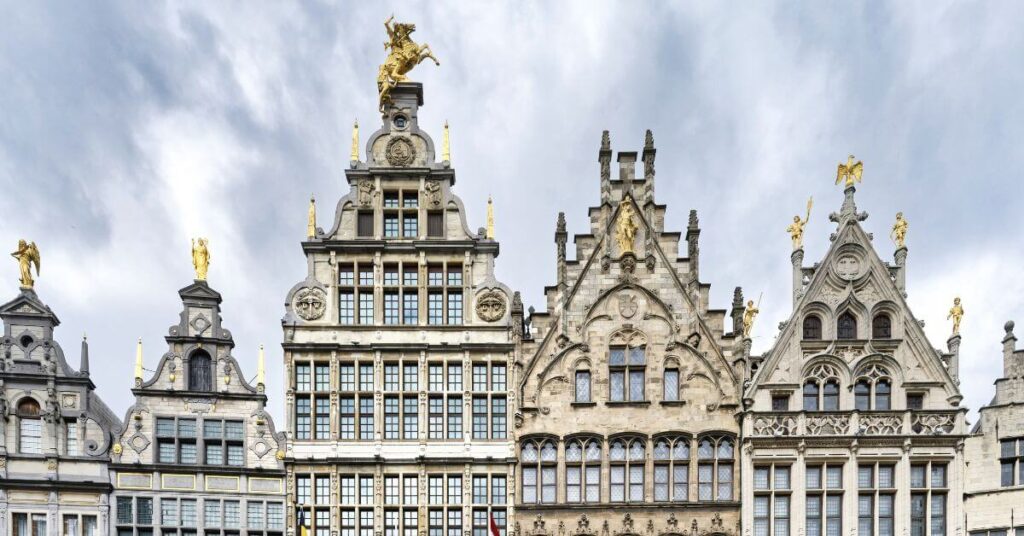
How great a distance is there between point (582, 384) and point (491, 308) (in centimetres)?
394

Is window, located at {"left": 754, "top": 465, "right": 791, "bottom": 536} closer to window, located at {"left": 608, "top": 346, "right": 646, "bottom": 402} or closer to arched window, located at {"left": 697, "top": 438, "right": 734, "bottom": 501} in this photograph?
arched window, located at {"left": 697, "top": 438, "right": 734, "bottom": 501}

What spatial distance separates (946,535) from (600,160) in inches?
654

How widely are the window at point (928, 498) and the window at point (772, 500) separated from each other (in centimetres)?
399

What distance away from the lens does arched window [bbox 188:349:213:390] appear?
34.7 metres

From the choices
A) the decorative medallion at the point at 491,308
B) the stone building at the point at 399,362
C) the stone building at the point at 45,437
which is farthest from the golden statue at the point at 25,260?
the decorative medallion at the point at 491,308

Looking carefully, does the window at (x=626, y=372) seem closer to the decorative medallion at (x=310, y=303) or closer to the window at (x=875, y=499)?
the window at (x=875, y=499)

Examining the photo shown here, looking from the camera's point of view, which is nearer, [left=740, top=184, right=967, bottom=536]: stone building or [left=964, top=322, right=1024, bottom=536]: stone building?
[left=740, top=184, right=967, bottom=536]: stone building

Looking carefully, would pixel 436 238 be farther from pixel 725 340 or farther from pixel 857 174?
pixel 857 174

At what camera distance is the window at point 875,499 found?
34094 mm

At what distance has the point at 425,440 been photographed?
34.6m

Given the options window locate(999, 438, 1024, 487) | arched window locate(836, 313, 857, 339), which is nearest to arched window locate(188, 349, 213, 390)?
arched window locate(836, 313, 857, 339)

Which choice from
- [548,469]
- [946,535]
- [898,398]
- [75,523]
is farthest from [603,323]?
[75,523]

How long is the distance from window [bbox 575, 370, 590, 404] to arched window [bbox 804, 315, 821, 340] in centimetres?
742

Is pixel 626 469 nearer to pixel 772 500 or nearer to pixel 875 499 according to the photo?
pixel 772 500
